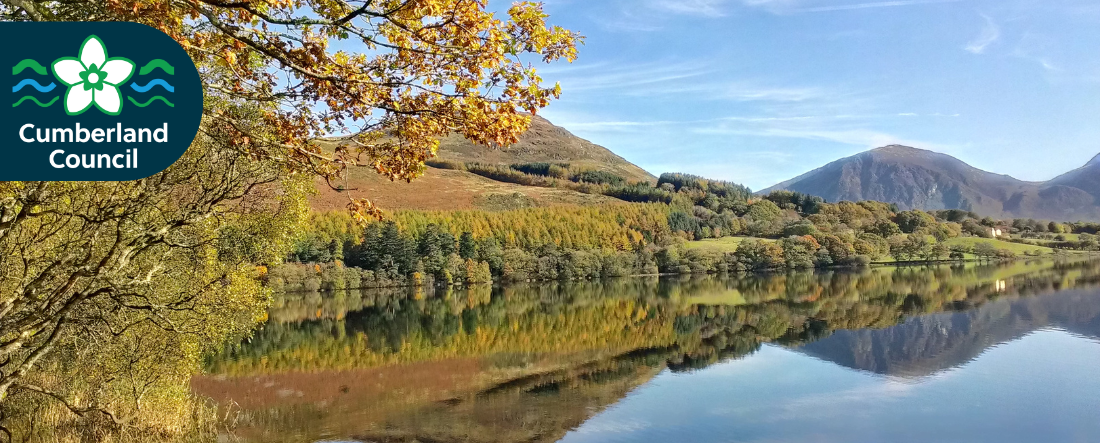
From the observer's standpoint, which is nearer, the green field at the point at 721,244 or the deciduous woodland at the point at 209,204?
the deciduous woodland at the point at 209,204

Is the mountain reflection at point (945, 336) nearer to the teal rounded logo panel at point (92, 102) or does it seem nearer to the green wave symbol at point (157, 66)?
the teal rounded logo panel at point (92, 102)

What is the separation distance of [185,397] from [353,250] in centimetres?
9222

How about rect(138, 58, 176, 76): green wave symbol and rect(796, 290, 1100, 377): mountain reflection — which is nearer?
rect(138, 58, 176, 76): green wave symbol

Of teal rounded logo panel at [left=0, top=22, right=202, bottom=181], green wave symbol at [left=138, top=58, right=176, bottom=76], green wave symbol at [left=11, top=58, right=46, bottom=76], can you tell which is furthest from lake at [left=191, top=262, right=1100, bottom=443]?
green wave symbol at [left=138, top=58, right=176, bottom=76]

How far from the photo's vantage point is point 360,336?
49031 mm

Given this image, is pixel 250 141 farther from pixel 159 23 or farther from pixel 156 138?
pixel 159 23

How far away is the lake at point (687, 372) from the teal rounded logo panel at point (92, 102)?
16.8 meters

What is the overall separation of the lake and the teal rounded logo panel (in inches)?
660

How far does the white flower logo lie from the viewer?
6.55 m

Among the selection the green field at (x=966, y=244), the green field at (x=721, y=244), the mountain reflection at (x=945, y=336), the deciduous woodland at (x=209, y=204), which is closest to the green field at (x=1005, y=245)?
the green field at (x=966, y=244)

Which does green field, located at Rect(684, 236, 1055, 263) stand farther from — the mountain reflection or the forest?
the mountain reflection

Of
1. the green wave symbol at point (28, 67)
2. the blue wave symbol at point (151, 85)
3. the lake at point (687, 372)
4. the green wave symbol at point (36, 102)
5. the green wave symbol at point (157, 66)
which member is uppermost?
the green wave symbol at point (28, 67)

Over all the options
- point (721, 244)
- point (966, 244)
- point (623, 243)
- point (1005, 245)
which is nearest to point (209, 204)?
point (623, 243)

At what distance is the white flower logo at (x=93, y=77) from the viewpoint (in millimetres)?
6547
